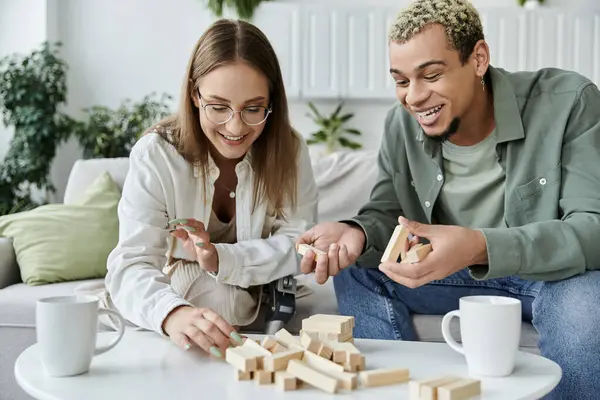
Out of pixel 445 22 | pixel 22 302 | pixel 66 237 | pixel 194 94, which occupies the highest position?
pixel 445 22

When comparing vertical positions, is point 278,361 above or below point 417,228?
below

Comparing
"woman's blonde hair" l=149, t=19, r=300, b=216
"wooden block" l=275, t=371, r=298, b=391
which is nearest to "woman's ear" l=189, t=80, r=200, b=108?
"woman's blonde hair" l=149, t=19, r=300, b=216

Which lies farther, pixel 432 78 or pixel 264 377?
pixel 432 78

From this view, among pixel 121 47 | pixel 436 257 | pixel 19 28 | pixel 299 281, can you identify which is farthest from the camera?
pixel 121 47

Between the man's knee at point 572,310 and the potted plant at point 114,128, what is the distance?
2746mm

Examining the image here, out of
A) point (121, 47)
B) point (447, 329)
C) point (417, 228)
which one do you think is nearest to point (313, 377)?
point (447, 329)

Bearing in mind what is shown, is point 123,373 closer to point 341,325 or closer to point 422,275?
point 341,325

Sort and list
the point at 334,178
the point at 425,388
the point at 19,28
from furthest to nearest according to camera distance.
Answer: the point at 19,28 < the point at 334,178 < the point at 425,388

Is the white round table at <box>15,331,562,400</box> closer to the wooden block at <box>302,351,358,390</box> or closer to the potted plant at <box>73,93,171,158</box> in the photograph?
the wooden block at <box>302,351,358,390</box>

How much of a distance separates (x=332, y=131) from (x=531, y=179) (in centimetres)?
270

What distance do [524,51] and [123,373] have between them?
3.70 metres

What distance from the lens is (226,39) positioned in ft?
5.29

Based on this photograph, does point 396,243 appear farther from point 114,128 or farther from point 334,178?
point 114,128

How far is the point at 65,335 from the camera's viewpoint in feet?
3.29
